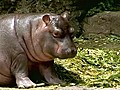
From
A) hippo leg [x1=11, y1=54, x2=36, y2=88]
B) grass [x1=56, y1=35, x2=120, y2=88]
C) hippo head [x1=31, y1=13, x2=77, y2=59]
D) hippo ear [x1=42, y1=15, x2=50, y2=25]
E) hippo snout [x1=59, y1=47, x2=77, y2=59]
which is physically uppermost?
hippo ear [x1=42, y1=15, x2=50, y2=25]

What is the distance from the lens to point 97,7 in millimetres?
7352

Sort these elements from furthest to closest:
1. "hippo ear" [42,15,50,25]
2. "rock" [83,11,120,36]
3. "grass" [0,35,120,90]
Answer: "rock" [83,11,120,36], "grass" [0,35,120,90], "hippo ear" [42,15,50,25]

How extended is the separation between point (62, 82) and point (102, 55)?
49.4 inches

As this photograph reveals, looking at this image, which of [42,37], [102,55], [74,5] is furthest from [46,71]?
[74,5]

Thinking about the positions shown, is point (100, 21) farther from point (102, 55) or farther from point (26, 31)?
point (26, 31)

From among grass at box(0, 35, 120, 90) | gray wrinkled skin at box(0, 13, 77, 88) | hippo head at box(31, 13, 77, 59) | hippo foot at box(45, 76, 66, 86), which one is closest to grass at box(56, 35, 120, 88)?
Answer: grass at box(0, 35, 120, 90)

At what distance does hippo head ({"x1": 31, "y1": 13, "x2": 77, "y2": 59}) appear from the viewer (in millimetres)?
4242

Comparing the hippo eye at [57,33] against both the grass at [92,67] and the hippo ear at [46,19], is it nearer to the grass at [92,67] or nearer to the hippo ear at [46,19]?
the hippo ear at [46,19]

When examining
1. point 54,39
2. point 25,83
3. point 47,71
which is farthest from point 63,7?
point 25,83

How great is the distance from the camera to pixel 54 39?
4.29m

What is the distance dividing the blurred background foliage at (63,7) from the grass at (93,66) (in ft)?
2.47

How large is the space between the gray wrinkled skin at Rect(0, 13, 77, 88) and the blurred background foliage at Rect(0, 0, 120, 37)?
215 centimetres

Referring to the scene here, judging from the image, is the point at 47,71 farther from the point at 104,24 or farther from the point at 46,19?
the point at 104,24

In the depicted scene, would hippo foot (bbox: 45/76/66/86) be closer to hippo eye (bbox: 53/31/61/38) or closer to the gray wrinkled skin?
the gray wrinkled skin
